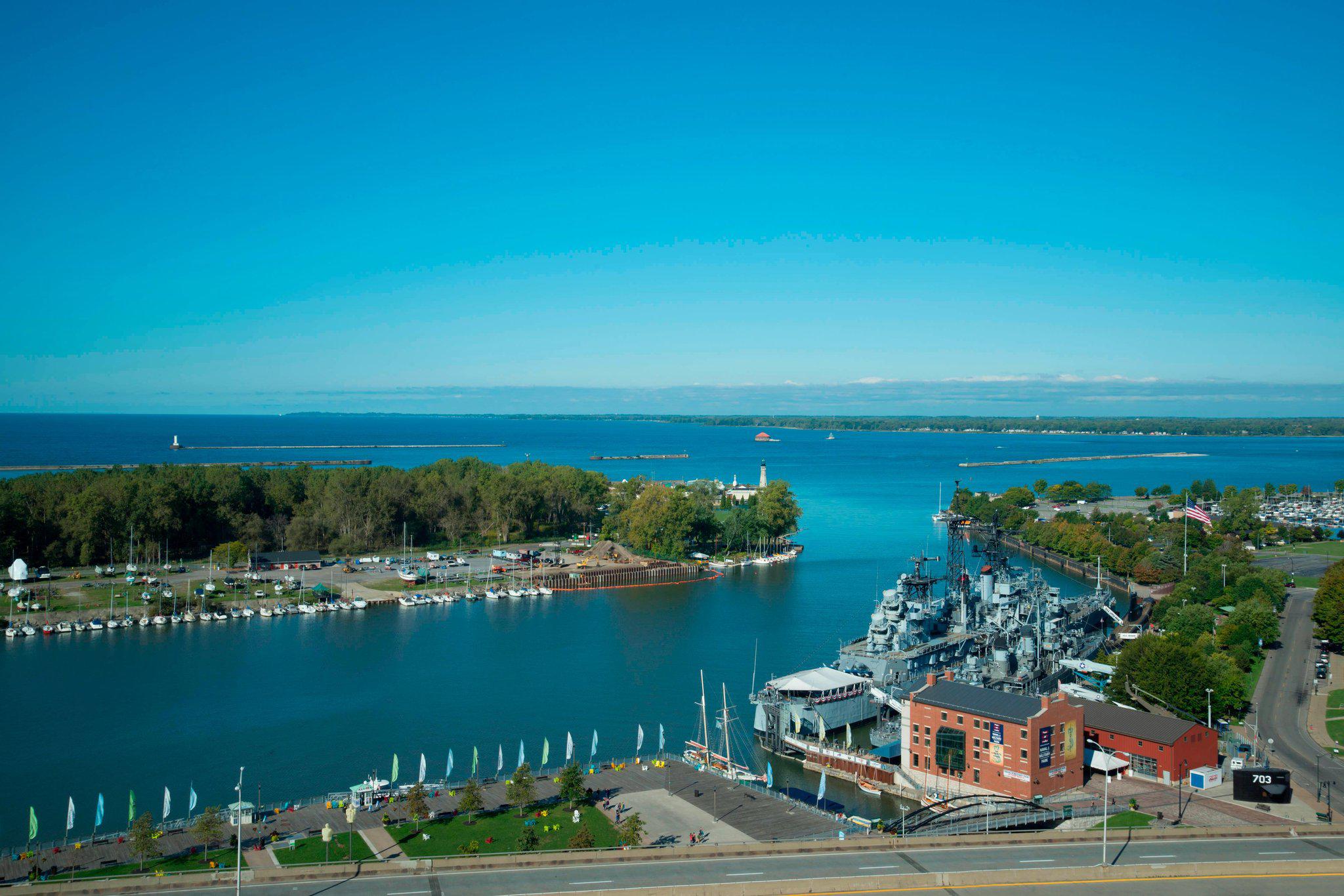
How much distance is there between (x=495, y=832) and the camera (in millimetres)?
29797

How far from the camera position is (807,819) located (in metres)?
31.2

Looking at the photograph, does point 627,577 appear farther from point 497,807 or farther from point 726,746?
point 497,807

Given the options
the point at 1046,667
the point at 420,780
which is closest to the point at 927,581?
the point at 1046,667

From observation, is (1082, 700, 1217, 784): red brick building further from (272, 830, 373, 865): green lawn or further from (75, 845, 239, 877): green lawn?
(75, 845, 239, 877): green lawn

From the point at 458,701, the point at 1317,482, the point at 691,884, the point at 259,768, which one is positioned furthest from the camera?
the point at 1317,482

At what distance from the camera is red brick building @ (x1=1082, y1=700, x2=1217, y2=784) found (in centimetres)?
3550

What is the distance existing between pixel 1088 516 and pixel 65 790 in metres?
110

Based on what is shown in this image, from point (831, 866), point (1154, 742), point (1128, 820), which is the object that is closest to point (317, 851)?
point (831, 866)

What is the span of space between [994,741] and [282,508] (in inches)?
3225

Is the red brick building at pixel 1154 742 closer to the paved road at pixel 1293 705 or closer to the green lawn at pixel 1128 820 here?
the paved road at pixel 1293 705

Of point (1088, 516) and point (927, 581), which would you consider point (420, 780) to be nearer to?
point (927, 581)

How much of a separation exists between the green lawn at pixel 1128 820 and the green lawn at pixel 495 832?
53.1 ft

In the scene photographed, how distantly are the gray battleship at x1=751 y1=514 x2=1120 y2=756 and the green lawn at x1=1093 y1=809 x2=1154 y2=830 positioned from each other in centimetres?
962

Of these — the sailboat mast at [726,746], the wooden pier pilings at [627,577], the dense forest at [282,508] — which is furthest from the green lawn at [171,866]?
the dense forest at [282,508]
